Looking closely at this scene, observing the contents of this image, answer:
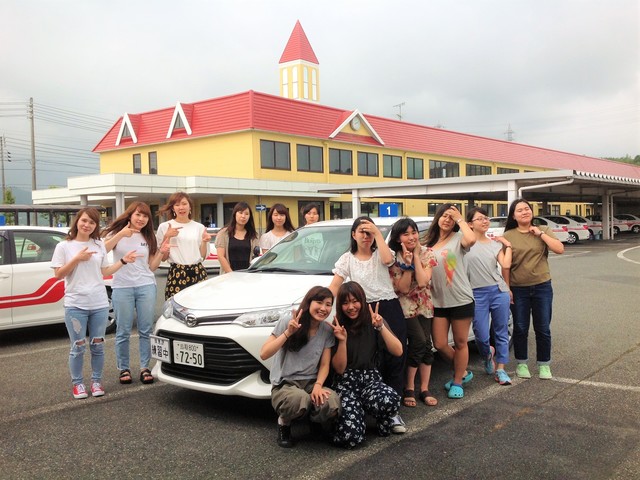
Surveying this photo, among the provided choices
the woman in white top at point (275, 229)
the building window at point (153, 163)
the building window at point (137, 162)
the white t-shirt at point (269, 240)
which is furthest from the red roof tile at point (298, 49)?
the white t-shirt at point (269, 240)

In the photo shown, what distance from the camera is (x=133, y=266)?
507 cm

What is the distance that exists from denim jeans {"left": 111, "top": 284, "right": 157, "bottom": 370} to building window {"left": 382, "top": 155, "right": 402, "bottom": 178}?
34.9 meters

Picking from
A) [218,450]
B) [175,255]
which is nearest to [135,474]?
[218,450]

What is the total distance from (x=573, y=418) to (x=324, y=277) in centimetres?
217

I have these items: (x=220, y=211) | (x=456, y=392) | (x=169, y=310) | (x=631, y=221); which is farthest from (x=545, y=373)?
(x=631, y=221)

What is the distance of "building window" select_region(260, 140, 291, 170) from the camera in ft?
104

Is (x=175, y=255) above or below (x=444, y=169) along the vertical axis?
below

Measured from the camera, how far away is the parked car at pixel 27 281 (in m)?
6.78

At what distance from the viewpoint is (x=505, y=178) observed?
23781 millimetres

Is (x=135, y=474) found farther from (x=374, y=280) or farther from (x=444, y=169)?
(x=444, y=169)

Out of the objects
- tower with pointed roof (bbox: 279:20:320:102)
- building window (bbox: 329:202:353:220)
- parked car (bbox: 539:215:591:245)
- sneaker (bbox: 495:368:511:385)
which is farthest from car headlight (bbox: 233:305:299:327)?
tower with pointed roof (bbox: 279:20:320:102)

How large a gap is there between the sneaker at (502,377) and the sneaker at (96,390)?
3532mm

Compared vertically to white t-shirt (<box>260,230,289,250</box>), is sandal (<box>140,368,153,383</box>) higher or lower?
lower

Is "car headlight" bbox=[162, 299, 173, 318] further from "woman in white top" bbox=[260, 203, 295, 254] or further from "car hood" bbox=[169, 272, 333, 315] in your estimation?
"woman in white top" bbox=[260, 203, 295, 254]
